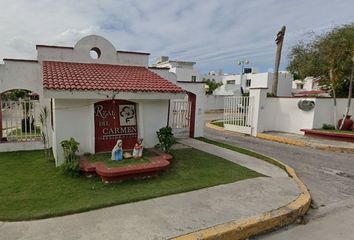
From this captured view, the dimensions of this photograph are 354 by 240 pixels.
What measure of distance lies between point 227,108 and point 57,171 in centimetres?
1144

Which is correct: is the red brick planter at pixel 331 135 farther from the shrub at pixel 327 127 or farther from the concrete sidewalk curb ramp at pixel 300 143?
the concrete sidewalk curb ramp at pixel 300 143

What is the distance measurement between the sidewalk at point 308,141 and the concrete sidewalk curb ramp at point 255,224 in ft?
24.4

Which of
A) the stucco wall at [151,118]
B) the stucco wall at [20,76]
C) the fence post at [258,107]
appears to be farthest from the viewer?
the fence post at [258,107]

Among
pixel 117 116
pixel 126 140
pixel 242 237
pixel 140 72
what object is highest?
pixel 140 72

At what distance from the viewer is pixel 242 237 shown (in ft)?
14.3

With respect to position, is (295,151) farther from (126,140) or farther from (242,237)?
(242,237)

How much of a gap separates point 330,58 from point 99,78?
12.6 m

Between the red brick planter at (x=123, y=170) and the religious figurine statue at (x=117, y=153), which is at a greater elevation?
the religious figurine statue at (x=117, y=153)

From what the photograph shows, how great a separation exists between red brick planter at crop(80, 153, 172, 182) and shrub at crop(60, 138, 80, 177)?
0.53 feet

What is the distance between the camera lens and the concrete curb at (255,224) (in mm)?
4121

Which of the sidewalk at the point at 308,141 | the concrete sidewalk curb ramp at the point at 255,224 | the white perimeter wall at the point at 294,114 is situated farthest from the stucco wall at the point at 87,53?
the white perimeter wall at the point at 294,114

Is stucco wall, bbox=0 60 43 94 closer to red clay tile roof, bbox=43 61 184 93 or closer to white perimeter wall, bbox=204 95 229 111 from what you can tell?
red clay tile roof, bbox=43 61 184 93

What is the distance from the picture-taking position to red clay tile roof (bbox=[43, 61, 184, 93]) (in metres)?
7.33

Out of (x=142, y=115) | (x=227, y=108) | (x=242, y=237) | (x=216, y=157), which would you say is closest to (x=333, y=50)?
(x=227, y=108)
